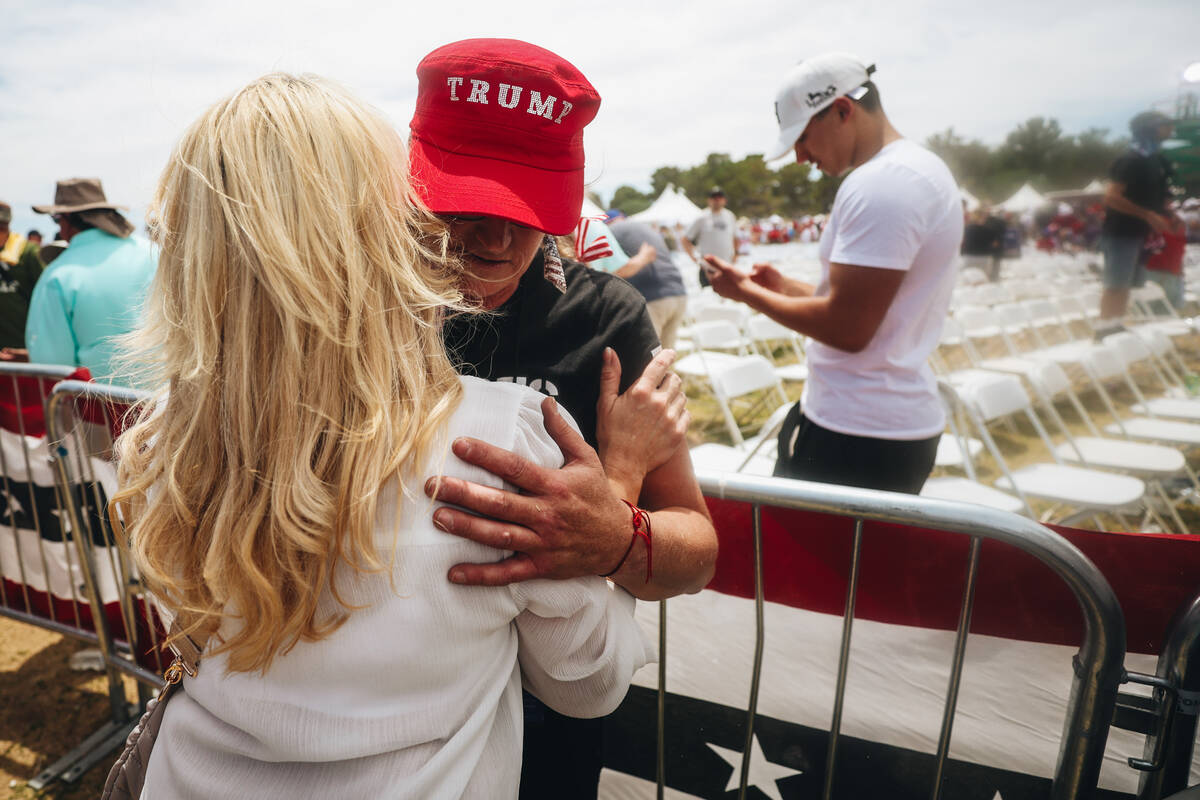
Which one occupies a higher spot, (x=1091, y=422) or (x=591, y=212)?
(x=591, y=212)

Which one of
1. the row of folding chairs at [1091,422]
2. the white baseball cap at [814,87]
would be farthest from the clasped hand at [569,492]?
the row of folding chairs at [1091,422]

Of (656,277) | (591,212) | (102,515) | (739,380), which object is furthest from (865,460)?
(656,277)

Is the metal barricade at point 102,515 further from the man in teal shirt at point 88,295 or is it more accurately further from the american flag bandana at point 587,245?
the american flag bandana at point 587,245

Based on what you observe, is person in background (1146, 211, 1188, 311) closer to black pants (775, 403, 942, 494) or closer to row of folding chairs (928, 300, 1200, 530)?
row of folding chairs (928, 300, 1200, 530)

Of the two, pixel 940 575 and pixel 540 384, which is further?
pixel 940 575

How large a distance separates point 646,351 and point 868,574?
0.75 metres

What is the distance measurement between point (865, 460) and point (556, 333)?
1.44m

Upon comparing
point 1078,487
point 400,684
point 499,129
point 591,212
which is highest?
point 499,129

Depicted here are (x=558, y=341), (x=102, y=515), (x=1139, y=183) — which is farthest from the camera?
(x=1139, y=183)

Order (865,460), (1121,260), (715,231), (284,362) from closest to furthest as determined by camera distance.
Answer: (284,362) → (865,460) → (1121,260) → (715,231)

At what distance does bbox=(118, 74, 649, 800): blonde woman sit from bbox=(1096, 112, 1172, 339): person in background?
7.68 m

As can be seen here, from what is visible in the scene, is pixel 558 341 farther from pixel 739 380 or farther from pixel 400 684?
pixel 739 380

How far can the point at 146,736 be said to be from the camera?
3.24 feet

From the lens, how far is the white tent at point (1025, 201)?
70.5 feet
